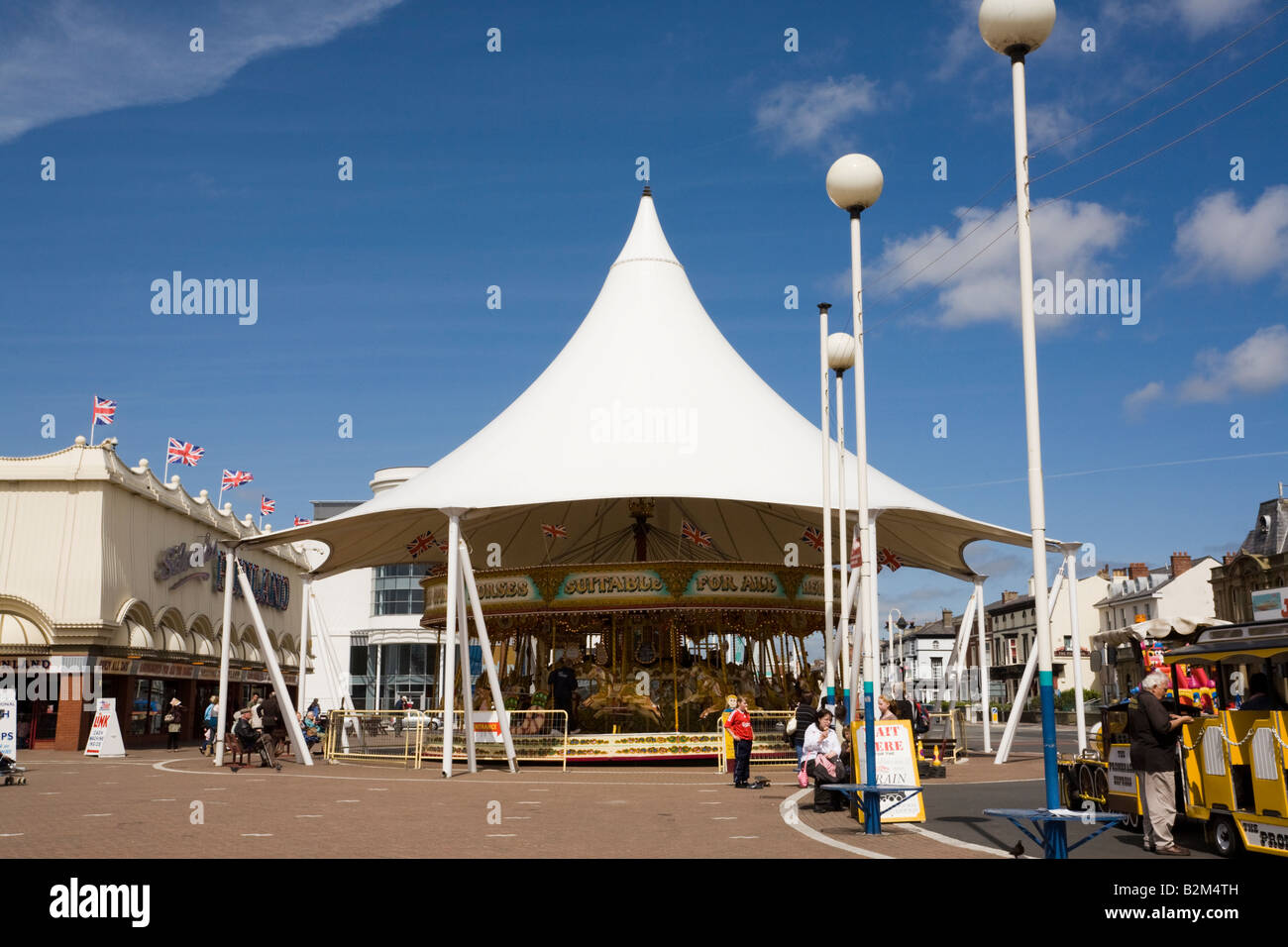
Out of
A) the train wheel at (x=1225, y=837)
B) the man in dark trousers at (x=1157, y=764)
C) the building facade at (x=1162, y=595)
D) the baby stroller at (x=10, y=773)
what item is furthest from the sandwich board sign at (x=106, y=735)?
the building facade at (x=1162, y=595)

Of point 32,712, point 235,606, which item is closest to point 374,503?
point 32,712

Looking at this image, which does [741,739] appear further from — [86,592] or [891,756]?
[86,592]

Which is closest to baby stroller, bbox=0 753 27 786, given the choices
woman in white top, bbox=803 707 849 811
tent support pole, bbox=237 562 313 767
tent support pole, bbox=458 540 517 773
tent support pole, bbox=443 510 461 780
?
tent support pole, bbox=237 562 313 767

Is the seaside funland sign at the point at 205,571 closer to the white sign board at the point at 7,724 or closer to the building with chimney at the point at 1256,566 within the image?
the white sign board at the point at 7,724

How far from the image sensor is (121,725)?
3728 cm

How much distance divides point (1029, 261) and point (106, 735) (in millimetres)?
28750

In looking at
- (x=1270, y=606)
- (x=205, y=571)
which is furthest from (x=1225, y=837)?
(x=205, y=571)

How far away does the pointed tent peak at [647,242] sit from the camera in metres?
31.4

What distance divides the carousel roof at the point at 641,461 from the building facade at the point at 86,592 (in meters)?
9.06

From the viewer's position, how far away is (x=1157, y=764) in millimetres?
10953

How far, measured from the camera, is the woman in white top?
50.9 feet

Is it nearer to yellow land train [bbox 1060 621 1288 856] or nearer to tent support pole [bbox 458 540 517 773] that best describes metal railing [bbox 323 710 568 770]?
tent support pole [bbox 458 540 517 773]

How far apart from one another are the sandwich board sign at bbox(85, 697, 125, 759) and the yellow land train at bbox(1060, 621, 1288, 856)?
27.0m
